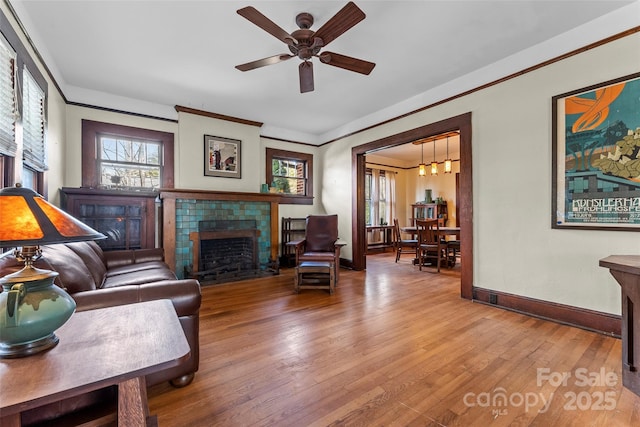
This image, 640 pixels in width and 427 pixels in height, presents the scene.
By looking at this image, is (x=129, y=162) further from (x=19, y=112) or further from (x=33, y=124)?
(x=19, y=112)

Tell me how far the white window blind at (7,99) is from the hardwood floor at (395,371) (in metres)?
1.96

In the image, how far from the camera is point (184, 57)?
9.80 ft

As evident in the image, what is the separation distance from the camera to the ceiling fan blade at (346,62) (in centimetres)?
244

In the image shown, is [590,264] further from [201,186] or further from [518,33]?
[201,186]

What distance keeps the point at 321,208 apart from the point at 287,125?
1.86 metres

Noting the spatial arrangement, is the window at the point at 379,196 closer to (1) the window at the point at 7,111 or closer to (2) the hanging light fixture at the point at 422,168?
(2) the hanging light fixture at the point at 422,168

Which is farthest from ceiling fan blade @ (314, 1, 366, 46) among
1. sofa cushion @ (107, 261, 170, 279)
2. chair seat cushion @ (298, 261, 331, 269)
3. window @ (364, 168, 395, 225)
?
window @ (364, 168, 395, 225)

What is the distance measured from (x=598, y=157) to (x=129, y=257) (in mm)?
4773

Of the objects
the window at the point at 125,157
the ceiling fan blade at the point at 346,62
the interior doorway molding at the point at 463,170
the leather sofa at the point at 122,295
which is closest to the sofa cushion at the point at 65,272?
the leather sofa at the point at 122,295

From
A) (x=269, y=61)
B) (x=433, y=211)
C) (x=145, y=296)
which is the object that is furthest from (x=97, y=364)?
(x=433, y=211)

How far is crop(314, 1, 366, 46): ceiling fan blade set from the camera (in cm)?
190

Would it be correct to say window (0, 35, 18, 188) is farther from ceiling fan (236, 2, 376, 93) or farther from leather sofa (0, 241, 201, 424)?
ceiling fan (236, 2, 376, 93)

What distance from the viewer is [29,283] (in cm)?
96

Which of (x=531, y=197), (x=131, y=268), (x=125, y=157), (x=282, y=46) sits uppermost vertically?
(x=282, y=46)
